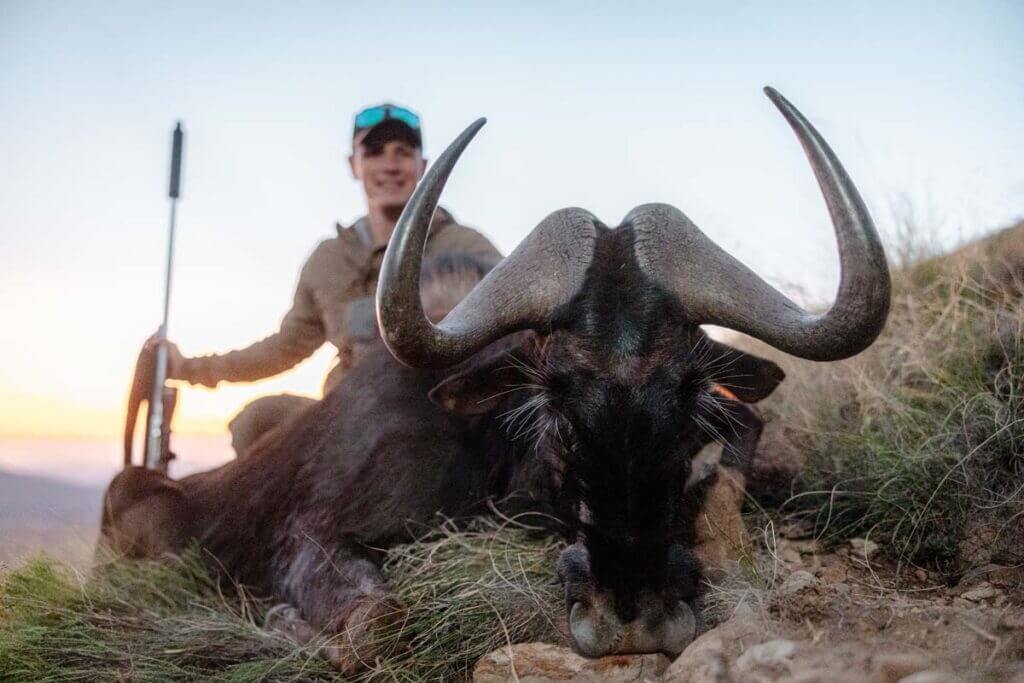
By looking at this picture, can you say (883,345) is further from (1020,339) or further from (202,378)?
(202,378)

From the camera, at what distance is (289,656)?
118 inches

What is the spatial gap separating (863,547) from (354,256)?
380 cm

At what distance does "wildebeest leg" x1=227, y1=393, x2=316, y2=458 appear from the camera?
194 inches

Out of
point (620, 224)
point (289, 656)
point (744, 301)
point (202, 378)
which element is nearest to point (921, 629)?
point (744, 301)

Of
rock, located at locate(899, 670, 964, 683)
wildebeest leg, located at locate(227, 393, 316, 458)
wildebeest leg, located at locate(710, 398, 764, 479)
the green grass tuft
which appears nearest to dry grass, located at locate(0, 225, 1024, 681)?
the green grass tuft

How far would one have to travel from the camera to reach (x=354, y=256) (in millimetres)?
5812

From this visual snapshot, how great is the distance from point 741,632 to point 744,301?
123 cm

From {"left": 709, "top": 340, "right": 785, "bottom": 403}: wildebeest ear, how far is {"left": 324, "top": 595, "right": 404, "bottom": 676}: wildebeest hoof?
1581 mm

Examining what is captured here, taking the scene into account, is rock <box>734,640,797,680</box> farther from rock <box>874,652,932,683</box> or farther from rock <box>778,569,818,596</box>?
rock <box>778,569,818,596</box>

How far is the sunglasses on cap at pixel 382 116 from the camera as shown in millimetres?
5996

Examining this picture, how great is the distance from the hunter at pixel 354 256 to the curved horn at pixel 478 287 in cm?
229

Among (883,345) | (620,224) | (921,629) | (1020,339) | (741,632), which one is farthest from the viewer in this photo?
(883,345)

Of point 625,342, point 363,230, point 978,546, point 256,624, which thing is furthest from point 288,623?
point 363,230

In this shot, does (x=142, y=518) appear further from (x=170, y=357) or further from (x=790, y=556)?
(x=790, y=556)
